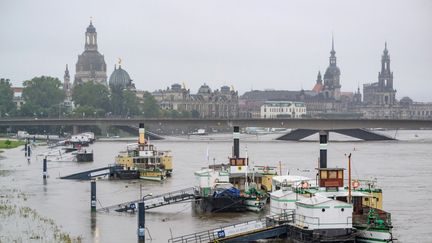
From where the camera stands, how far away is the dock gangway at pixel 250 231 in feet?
120

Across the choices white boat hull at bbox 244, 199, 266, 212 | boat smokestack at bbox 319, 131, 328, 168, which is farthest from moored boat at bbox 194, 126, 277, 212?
boat smokestack at bbox 319, 131, 328, 168

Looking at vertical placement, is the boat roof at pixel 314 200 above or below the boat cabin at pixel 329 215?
A: above

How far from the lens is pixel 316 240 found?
34906 mm

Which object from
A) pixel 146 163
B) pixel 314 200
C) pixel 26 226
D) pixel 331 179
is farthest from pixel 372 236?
pixel 146 163

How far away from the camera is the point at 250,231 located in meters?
37.1

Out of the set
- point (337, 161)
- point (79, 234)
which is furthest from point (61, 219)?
point (337, 161)

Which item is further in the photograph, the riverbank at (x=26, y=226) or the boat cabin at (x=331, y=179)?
the riverbank at (x=26, y=226)

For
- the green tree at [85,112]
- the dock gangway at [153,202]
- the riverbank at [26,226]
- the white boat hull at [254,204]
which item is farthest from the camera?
the green tree at [85,112]

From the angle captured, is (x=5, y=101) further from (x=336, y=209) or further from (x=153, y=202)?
(x=336, y=209)

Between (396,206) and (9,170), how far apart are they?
39.6 meters

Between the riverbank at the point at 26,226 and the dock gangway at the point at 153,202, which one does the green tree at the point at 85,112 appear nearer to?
the riverbank at the point at 26,226

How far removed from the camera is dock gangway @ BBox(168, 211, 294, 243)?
3659 cm

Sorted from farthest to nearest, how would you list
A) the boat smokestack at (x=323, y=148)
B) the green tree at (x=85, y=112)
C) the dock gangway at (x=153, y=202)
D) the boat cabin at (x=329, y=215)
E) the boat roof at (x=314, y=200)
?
1. the green tree at (x=85, y=112)
2. the dock gangway at (x=153, y=202)
3. the boat smokestack at (x=323, y=148)
4. the boat roof at (x=314, y=200)
5. the boat cabin at (x=329, y=215)

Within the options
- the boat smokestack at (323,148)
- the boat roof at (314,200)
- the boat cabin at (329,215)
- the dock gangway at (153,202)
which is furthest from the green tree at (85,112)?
the boat cabin at (329,215)
